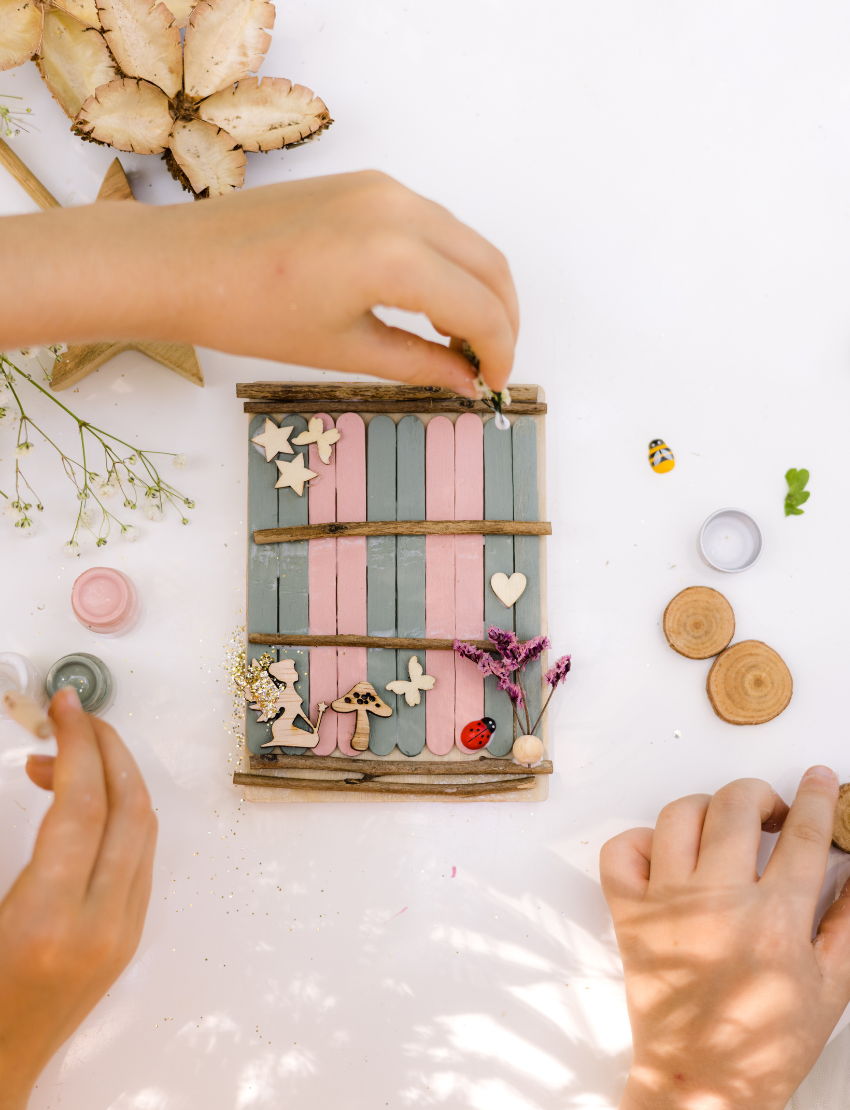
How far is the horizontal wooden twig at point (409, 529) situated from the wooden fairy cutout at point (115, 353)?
1.17 ft

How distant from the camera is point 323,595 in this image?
140 centimetres

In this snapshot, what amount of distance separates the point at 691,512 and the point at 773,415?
0.85 ft

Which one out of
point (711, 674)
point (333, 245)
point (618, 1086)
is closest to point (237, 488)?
point (333, 245)

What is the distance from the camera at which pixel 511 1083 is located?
4.57 feet

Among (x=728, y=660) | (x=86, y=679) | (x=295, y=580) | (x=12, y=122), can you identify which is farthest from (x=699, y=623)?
(x=12, y=122)

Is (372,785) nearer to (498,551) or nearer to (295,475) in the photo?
(498,551)

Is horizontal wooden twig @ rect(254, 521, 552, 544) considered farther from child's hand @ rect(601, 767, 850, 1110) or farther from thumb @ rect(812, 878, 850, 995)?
thumb @ rect(812, 878, 850, 995)

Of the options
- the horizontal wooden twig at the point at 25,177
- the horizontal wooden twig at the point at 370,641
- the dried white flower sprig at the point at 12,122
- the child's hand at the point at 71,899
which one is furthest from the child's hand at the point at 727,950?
the dried white flower sprig at the point at 12,122

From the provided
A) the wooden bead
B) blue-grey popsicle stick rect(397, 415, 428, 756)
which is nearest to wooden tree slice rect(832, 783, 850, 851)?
the wooden bead

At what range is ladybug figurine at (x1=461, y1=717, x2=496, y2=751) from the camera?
4.50 ft

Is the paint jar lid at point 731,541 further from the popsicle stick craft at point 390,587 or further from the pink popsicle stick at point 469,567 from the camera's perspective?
the pink popsicle stick at point 469,567

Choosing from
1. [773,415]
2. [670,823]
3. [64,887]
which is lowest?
[670,823]

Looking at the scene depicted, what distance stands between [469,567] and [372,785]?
0.46m

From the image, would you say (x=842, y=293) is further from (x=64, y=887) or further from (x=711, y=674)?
(x=64, y=887)
